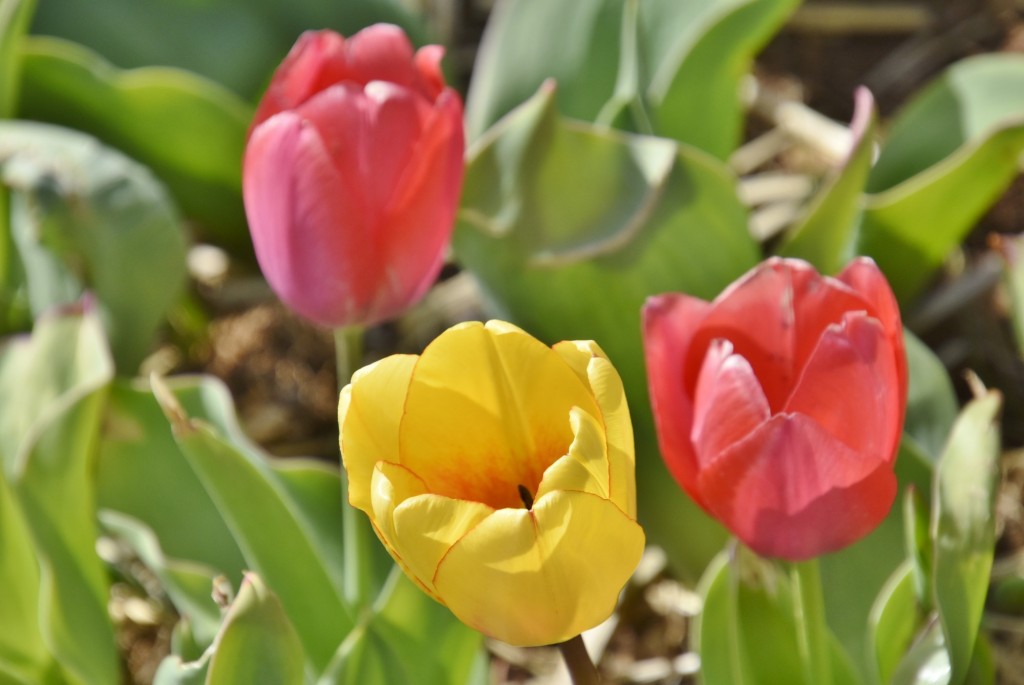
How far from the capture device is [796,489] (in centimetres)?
56

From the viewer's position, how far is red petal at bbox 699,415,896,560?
0.55 meters

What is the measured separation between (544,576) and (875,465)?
163 millimetres

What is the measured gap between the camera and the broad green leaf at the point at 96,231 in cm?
101

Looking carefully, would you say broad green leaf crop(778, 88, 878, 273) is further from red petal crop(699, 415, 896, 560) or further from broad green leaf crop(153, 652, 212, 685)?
broad green leaf crop(153, 652, 212, 685)

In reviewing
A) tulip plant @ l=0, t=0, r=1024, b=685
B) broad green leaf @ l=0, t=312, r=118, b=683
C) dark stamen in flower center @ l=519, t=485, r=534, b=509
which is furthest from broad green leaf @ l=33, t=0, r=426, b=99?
dark stamen in flower center @ l=519, t=485, r=534, b=509

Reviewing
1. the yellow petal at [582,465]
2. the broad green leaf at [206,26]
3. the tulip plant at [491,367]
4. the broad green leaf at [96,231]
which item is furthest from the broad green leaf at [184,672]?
the broad green leaf at [206,26]

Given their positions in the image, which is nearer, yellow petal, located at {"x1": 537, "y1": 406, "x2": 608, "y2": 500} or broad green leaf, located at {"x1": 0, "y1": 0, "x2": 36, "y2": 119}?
yellow petal, located at {"x1": 537, "y1": 406, "x2": 608, "y2": 500}

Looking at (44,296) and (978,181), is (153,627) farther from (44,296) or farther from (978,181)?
(978,181)

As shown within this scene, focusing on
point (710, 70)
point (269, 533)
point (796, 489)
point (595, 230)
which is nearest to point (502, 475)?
point (796, 489)

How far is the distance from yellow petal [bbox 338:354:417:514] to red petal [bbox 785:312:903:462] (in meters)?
0.17

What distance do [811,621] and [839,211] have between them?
35 centimetres

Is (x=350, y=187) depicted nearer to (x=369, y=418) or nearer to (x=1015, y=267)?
(x=369, y=418)

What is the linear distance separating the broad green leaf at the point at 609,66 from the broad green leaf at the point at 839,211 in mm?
180

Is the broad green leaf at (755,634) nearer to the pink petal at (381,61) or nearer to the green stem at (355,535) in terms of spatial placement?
the green stem at (355,535)
